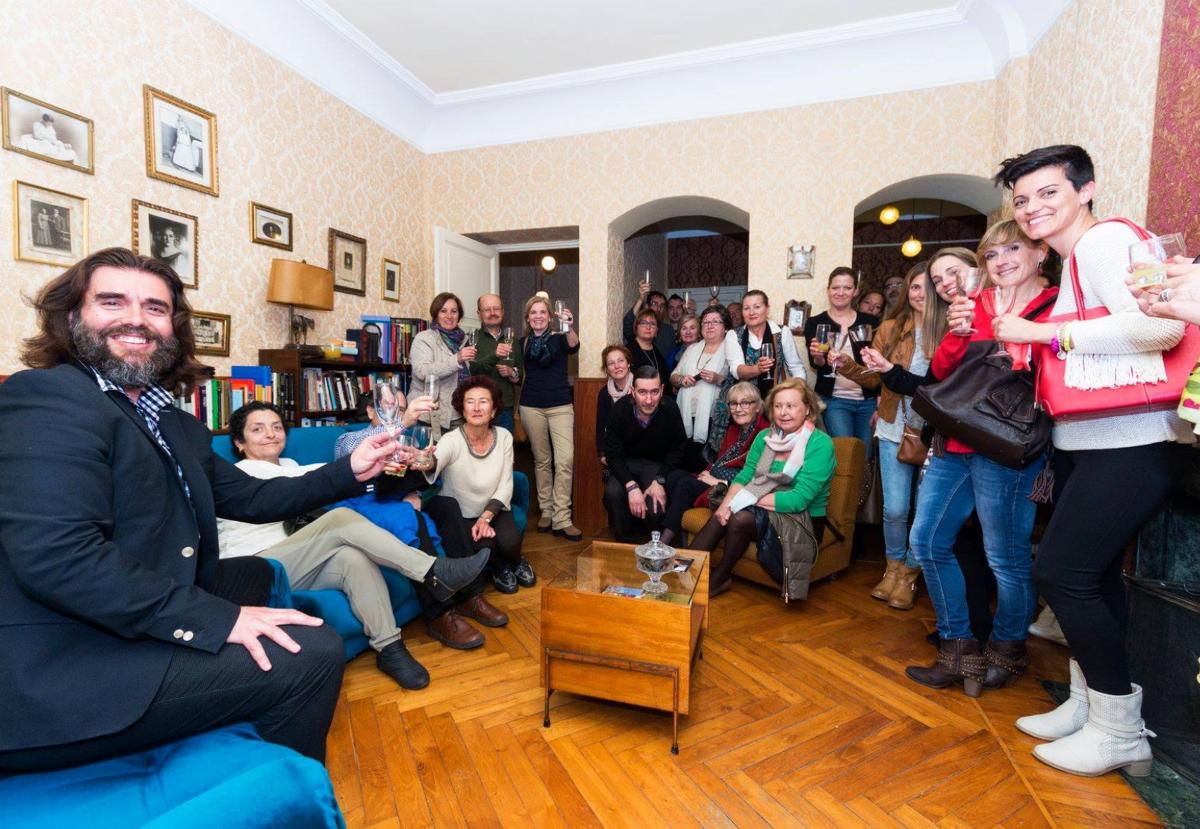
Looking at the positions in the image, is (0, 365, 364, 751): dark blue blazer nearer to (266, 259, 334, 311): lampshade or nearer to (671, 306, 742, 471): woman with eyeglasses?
(266, 259, 334, 311): lampshade

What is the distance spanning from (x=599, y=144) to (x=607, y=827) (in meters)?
4.70

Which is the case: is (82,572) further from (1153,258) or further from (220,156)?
(220,156)

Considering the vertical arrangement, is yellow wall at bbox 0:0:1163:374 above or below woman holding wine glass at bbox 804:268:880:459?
above

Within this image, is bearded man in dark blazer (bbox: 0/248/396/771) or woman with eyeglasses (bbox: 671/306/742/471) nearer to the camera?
bearded man in dark blazer (bbox: 0/248/396/771)

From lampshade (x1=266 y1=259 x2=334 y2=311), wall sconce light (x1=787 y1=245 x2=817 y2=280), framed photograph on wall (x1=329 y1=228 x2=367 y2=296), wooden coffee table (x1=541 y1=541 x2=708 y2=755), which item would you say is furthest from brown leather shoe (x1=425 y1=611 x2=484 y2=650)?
wall sconce light (x1=787 y1=245 x2=817 y2=280)

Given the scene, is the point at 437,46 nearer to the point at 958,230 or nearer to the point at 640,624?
the point at 640,624

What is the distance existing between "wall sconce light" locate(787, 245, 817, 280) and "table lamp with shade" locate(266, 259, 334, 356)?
3268 millimetres

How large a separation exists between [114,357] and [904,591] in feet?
10.4

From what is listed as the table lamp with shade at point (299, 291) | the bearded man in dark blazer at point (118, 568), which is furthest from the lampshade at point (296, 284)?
the bearded man in dark blazer at point (118, 568)

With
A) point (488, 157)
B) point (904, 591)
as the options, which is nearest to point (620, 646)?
point (904, 591)

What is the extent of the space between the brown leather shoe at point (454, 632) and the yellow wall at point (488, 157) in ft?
7.37

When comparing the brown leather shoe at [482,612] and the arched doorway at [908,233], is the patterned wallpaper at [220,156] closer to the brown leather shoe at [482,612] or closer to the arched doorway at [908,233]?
the brown leather shoe at [482,612]

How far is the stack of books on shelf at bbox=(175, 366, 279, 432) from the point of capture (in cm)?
317

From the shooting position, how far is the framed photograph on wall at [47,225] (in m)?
2.54
